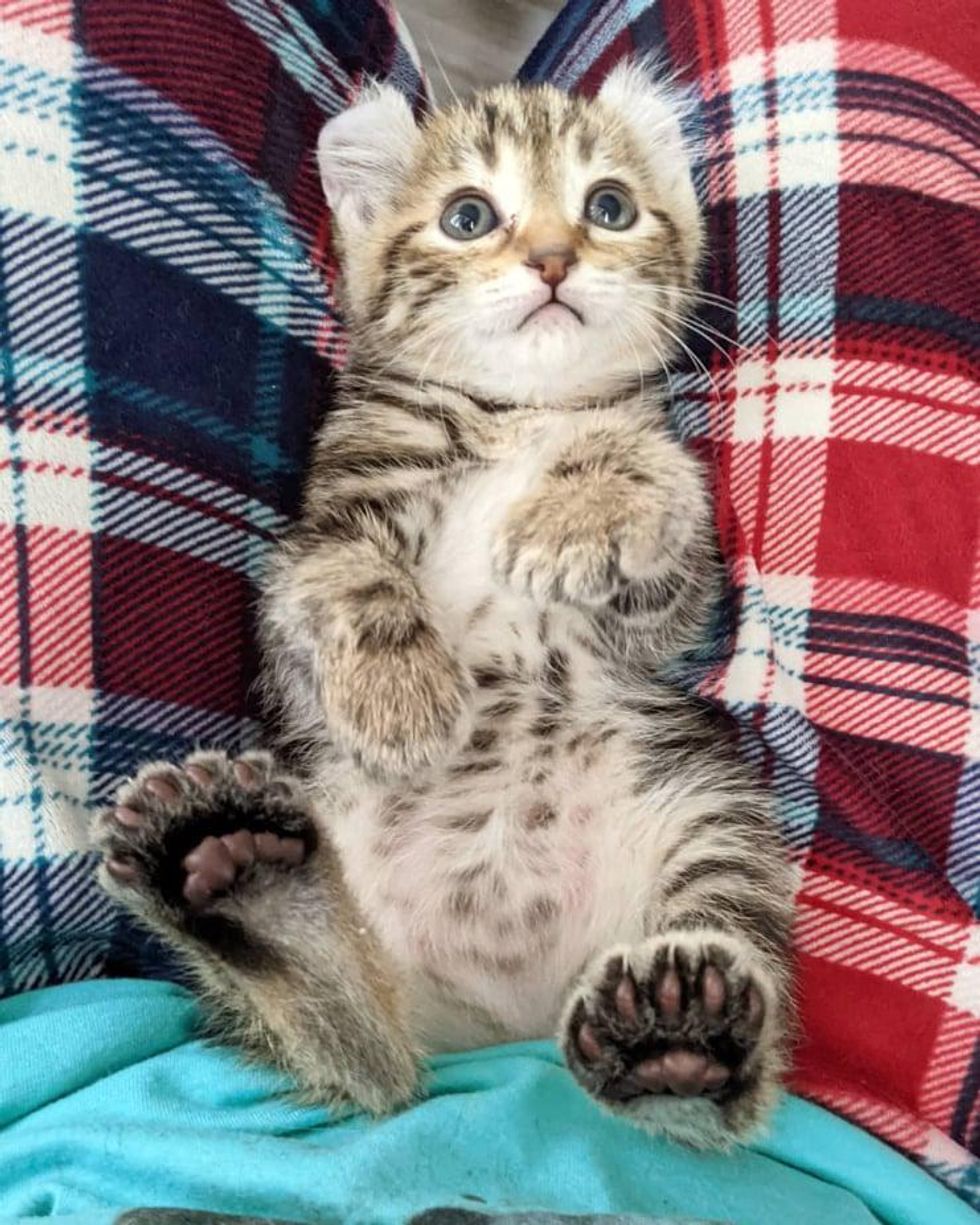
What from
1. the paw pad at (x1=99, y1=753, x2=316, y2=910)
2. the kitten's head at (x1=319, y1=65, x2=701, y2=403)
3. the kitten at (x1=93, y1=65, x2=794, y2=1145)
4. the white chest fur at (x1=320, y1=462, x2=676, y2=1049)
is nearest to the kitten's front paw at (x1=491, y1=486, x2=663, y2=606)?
the kitten at (x1=93, y1=65, x2=794, y2=1145)

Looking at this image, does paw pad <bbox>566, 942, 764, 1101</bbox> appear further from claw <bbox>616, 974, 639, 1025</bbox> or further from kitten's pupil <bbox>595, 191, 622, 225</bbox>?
kitten's pupil <bbox>595, 191, 622, 225</bbox>

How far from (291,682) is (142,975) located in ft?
1.10

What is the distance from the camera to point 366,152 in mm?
1342

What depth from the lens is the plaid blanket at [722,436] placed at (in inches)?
42.1

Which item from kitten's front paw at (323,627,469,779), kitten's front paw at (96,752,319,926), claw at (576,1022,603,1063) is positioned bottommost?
claw at (576,1022,603,1063)

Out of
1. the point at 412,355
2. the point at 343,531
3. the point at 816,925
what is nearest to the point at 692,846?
the point at 816,925

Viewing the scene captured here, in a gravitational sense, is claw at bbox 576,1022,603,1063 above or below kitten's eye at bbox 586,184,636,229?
below

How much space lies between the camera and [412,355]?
130 cm

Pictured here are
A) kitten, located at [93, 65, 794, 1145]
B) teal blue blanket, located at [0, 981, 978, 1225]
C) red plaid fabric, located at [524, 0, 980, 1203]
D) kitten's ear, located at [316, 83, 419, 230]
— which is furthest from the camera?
kitten's ear, located at [316, 83, 419, 230]

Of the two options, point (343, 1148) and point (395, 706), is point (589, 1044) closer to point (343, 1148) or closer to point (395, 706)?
point (343, 1148)

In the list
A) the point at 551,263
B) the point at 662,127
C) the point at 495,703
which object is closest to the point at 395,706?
the point at 495,703

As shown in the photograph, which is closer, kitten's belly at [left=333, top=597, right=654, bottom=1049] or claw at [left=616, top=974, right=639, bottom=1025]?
claw at [left=616, top=974, right=639, bottom=1025]

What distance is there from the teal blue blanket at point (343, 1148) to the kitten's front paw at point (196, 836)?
0.47 ft

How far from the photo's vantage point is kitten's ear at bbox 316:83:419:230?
1.30m
